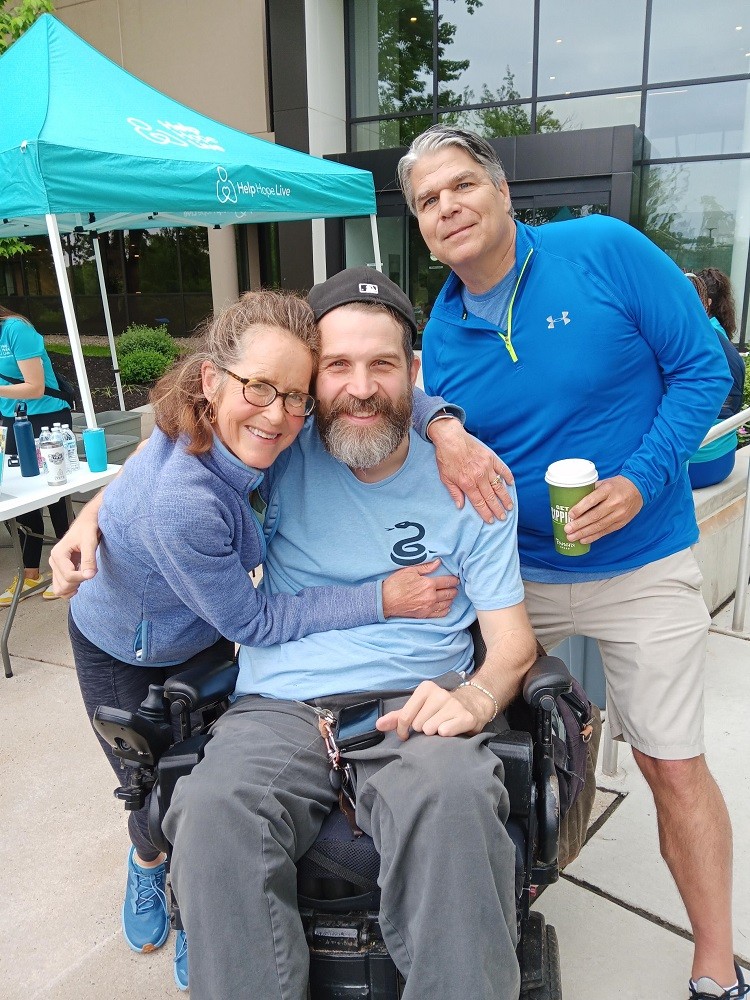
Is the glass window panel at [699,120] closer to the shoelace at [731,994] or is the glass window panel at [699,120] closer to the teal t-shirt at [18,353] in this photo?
the teal t-shirt at [18,353]

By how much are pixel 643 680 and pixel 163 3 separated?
572 inches

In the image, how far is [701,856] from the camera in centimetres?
191

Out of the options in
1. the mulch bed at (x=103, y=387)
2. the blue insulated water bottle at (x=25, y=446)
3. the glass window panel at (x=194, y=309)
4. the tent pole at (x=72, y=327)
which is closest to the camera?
the blue insulated water bottle at (x=25, y=446)

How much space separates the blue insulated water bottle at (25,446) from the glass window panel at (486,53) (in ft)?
32.3

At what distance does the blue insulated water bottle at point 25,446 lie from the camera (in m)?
4.20

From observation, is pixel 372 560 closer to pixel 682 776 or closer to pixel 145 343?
pixel 682 776

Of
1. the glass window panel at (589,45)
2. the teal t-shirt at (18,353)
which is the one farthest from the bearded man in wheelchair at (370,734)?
the glass window panel at (589,45)

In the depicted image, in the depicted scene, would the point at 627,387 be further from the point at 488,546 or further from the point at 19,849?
the point at 19,849

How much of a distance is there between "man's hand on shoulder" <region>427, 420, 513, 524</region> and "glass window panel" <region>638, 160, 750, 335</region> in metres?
10.1

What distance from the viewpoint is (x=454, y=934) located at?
1350 mm

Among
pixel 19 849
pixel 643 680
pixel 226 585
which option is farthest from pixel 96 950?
pixel 643 680

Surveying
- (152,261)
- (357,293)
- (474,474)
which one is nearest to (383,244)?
(152,261)

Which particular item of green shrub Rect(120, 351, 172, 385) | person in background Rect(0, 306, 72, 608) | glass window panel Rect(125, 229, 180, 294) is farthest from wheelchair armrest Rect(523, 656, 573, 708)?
glass window panel Rect(125, 229, 180, 294)

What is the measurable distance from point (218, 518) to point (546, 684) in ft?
2.54
